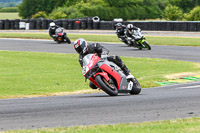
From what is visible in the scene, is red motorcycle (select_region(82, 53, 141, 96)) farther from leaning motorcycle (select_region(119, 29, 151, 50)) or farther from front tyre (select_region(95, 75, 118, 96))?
leaning motorcycle (select_region(119, 29, 151, 50))

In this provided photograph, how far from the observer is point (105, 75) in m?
10.5

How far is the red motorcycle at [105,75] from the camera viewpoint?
34.7ft

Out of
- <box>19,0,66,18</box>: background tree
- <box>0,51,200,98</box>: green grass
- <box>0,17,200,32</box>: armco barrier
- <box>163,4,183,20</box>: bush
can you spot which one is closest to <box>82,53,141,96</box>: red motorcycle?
<box>0,51,200,98</box>: green grass

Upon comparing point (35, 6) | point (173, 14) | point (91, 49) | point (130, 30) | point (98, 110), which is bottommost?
point (98, 110)

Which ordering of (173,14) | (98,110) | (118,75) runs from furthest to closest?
(173,14), (118,75), (98,110)

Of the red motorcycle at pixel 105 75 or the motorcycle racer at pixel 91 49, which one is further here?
the motorcycle racer at pixel 91 49

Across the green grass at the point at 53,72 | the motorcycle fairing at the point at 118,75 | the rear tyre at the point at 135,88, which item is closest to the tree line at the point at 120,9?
the green grass at the point at 53,72

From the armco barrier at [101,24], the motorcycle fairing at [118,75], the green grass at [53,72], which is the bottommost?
the green grass at [53,72]

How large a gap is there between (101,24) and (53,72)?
32.8m

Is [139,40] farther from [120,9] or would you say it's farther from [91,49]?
[120,9]

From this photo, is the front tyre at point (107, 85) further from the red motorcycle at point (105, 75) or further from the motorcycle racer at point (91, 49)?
the motorcycle racer at point (91, 49)

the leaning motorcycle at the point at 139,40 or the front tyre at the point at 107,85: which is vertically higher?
the leaning motorcycle at the point at 139,40

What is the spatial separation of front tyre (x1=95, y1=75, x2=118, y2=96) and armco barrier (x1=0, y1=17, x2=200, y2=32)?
3293cm

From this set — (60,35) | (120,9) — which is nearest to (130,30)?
(60,35)
